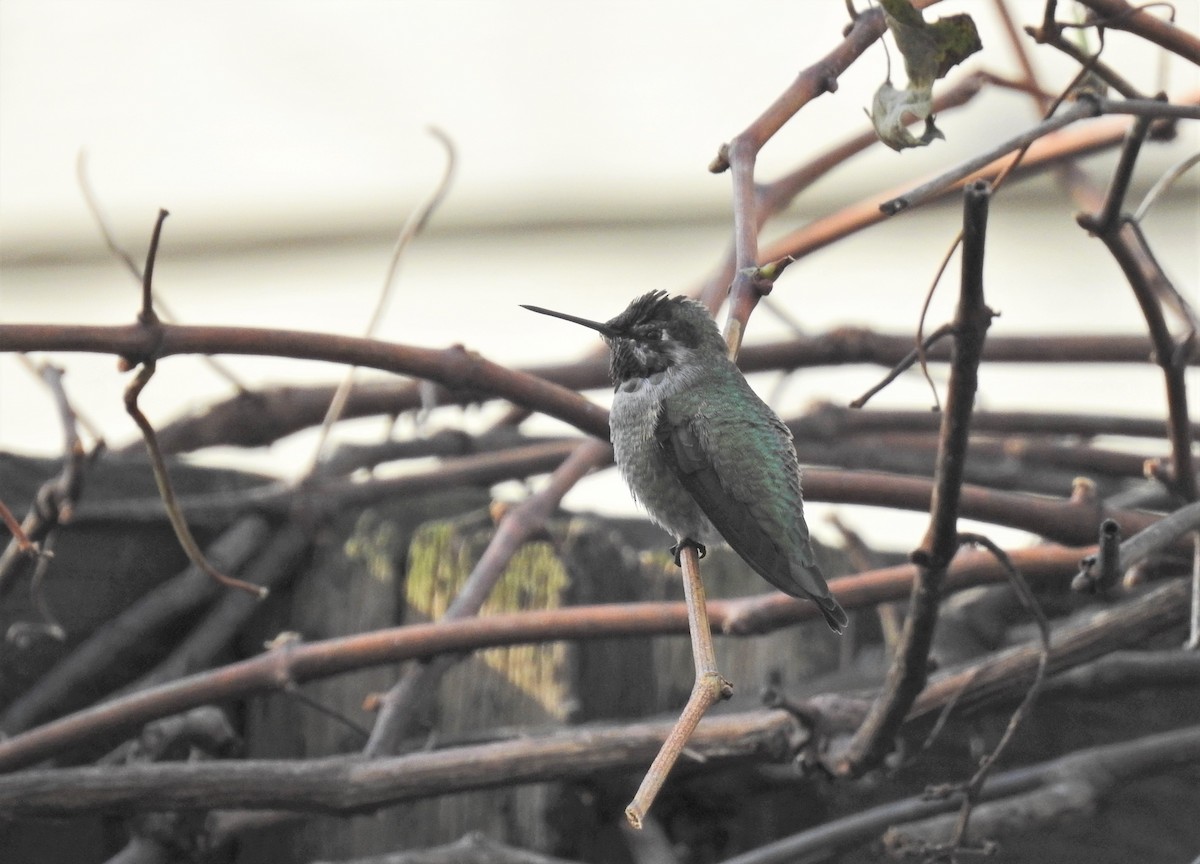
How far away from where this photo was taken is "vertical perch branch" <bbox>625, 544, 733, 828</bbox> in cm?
117

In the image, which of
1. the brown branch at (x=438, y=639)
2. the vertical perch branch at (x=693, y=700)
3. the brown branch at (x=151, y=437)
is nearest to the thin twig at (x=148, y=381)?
the brown branch at (x=151, y=437)

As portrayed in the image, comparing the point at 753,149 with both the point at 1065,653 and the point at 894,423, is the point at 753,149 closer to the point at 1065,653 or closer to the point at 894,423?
the point at 1065,653

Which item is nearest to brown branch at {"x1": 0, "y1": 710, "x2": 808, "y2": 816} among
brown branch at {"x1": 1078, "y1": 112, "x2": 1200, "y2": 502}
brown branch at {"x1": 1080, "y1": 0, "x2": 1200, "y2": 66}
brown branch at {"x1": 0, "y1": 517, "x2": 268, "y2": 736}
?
brown branch at {"x1": 0, "y1": 517, "x2": 268, "y2": 736}

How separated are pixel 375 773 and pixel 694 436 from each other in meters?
0.74

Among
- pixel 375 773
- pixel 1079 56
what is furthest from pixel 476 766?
pixel 1079 56

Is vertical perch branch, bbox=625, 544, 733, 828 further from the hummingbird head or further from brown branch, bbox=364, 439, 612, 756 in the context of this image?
brown branch, bbox=364, 439, 612, 756

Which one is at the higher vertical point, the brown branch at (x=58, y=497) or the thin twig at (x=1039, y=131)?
the thin twig at (x=1039, y=131)

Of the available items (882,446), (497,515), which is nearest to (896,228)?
(882,446)

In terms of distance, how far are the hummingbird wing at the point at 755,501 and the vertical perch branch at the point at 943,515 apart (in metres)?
0.17

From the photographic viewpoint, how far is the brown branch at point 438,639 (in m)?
2.20

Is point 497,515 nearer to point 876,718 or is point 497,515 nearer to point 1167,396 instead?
point 876,718

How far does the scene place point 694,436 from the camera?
2.00m

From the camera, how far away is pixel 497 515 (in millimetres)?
2672

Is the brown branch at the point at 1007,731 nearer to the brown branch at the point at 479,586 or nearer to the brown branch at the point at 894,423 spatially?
the brown branch at the point at 479,586
